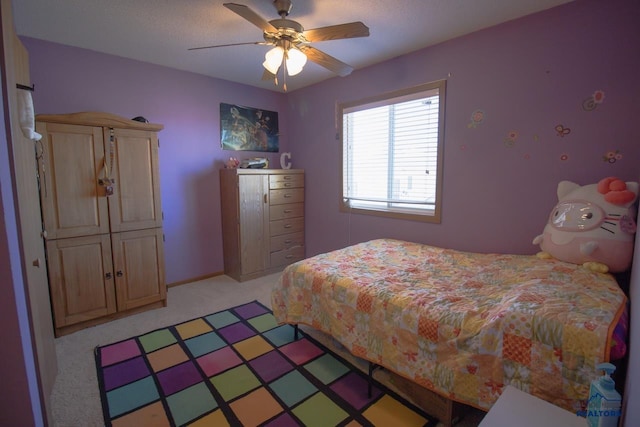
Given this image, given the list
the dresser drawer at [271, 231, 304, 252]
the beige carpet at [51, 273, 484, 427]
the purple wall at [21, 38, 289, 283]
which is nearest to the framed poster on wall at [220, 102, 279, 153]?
the purple wall at [21, 38, 289, 283]

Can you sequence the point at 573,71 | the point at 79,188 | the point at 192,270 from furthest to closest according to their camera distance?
1. the point at 192,270
2. the point at 79,188
3. the point at 573,71

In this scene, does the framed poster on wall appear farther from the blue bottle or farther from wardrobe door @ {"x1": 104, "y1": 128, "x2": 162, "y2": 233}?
the blue bottle

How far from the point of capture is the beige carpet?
5.43 ft

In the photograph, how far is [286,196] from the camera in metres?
3.95

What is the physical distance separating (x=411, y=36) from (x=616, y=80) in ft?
4.68

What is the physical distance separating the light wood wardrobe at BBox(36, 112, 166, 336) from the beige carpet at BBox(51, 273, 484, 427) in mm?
172

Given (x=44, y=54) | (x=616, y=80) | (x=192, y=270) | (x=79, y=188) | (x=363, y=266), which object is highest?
(x=44, y=54)

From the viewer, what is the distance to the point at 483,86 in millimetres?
2447

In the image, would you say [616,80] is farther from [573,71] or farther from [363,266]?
[363,266]

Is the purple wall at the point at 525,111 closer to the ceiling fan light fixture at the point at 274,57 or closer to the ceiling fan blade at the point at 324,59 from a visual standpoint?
the ceiling fan blade at the point at 324,59

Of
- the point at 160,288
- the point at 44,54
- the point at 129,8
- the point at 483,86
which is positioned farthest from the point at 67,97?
the point at 483,86

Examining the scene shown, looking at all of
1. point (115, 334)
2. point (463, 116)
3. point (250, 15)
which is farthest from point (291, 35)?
point (115, 334)

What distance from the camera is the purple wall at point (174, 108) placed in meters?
2.64

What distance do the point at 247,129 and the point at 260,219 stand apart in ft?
4.04
